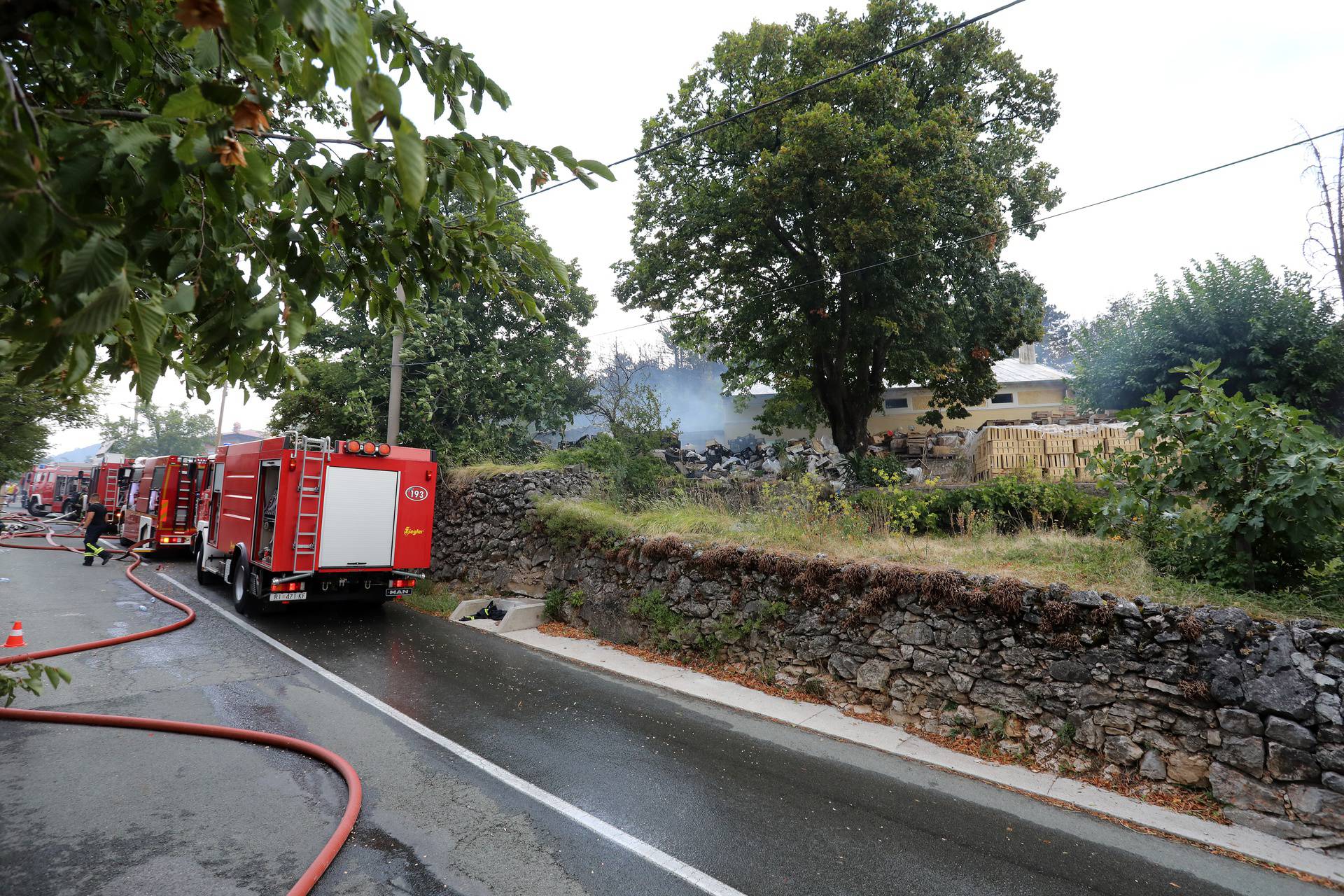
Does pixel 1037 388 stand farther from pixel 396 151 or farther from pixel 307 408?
pixel 396 151

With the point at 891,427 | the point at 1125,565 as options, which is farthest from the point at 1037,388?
the point at 1125,565

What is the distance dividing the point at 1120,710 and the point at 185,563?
20.5m

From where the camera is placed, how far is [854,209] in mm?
15500

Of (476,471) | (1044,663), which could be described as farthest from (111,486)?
(1044,663)

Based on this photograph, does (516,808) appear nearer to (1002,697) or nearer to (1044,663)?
(1002,697)

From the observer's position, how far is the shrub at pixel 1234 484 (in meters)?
5.43

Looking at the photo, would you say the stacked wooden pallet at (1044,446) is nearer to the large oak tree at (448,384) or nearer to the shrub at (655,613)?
the shrub at (655,613)

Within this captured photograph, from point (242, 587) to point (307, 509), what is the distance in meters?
2.25

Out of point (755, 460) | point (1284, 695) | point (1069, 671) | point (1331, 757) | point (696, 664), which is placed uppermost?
point (755, 460)

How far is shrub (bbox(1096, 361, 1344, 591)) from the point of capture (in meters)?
5.43

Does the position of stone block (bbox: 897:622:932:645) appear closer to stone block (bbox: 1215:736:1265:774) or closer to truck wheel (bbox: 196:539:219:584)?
stone block (bbox: 1215:736:1265:774)

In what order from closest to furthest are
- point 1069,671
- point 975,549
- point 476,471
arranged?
point 1069,671 → point 975,549 → point 476,471

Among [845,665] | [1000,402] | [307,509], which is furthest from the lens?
[1000,402]

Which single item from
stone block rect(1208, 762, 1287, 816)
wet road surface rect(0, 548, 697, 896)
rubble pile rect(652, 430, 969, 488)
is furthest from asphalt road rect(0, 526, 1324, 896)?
rubble pile rect(652, 430, 969, 488)
